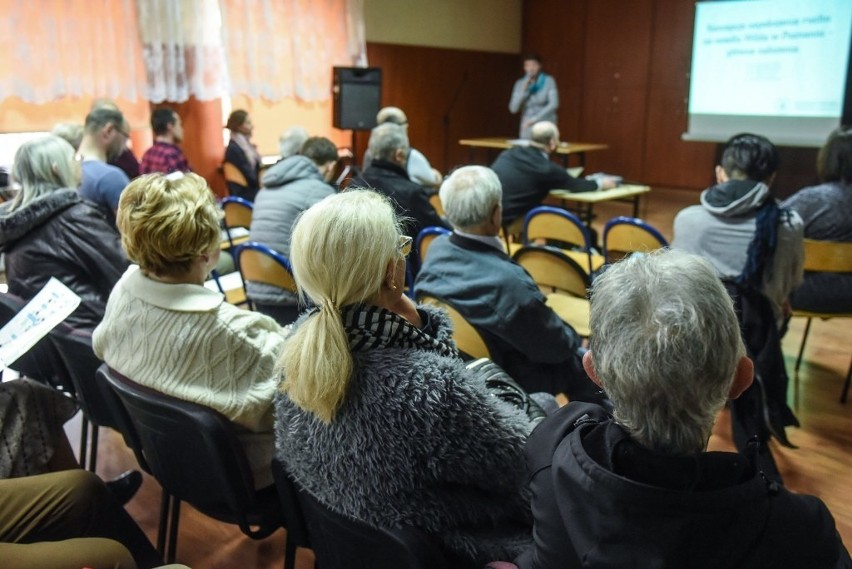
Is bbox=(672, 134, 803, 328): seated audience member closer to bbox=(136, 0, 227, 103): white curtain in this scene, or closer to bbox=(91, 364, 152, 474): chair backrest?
bbox=(91, 364, 152, 474): chair backrest

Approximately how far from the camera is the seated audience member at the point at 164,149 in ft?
15.4

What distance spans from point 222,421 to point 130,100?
4.73 metres

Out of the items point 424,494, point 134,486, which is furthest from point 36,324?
point 424,494

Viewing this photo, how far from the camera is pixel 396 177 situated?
3.72 metres

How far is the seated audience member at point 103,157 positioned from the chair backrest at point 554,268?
1.87 meters

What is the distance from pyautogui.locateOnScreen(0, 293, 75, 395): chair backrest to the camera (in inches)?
82.4

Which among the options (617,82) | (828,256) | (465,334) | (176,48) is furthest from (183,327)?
(617,82)

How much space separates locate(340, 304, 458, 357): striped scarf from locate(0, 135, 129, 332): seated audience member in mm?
1475

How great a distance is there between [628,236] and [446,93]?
5914mm

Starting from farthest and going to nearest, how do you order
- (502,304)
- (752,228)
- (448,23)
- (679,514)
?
(448,23) < (752,228) < (502,304) < (679,514)

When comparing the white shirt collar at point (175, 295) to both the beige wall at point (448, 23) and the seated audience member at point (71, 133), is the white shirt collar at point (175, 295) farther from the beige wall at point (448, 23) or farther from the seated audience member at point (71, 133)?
the beige wall at point (448, 23)

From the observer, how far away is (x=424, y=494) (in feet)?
3.86

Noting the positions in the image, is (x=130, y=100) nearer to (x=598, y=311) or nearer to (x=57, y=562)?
(x=57, y=562)

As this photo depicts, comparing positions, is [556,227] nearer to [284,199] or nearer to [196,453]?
[284,199]
